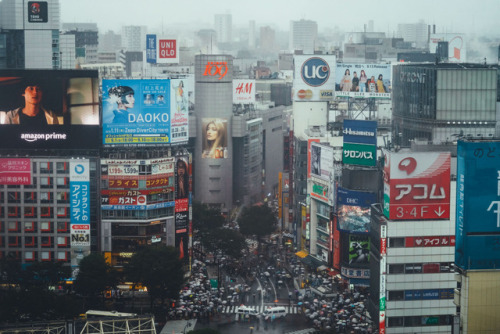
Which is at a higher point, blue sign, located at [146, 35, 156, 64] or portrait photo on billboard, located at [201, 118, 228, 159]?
blue sign, located at [146, 35, 156, 64]

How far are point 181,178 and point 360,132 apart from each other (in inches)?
603

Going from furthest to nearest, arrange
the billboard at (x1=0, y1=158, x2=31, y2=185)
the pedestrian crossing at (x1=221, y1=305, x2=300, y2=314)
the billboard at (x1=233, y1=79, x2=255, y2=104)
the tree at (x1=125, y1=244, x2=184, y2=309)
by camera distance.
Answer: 1. the billboard at (x1=233, y1=79, x2=255, y2=104)
2. the billboard at (x1=0, y1=158, x2=31, y2=185)
3. the pedestrian crossing at (x1=221, y1=305, x2=300, y2=314)
4. the tree at (x1=125, y1=244, x2=184, y2=309)

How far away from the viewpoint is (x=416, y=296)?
62125 mm

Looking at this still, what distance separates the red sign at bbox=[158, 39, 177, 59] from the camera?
148750 mm

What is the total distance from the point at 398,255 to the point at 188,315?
1947cm

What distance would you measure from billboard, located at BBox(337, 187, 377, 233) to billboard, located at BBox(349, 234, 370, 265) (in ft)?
1.99

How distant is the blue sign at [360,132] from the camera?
80.9 metres

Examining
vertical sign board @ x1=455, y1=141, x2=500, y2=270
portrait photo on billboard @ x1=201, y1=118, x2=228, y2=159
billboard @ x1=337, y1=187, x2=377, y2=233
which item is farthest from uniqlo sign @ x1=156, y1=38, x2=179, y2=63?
vertical sign board @ x1=455, y1=141, x2=500, y2=270

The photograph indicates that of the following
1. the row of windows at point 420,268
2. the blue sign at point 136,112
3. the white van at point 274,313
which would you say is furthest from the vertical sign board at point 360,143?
the row of windows at point 420,268

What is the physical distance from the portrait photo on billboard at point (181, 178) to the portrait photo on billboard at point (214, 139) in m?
34.1

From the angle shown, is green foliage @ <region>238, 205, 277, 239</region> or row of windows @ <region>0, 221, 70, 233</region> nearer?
row of windows @ <region>0, 221, 70, 233</region>

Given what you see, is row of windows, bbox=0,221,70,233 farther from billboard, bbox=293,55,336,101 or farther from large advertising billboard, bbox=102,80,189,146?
billboard, bbox=293,55,336,101

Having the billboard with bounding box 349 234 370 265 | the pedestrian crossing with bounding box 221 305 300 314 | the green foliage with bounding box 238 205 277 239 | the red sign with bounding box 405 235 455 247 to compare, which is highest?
the red sign with bounding box 405 235 455 247

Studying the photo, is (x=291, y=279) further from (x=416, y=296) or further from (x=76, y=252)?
(x=416, y=296)
